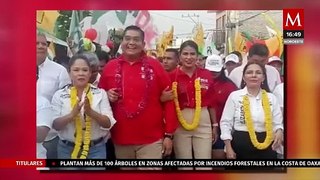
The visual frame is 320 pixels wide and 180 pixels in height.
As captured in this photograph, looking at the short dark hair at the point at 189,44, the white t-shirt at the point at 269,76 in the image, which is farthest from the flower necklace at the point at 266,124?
the short dark hair at the point at 189,44

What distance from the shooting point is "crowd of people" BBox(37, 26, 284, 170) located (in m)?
2.48

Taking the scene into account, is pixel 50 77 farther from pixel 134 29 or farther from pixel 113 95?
pixel 134 29

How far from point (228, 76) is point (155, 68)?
16.5 inches

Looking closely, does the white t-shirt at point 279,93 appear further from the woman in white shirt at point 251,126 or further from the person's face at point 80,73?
the person's face at point 80,73

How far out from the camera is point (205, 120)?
2.49m

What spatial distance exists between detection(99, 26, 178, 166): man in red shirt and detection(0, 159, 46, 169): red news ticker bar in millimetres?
446

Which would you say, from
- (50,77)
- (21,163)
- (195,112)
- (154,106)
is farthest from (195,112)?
(21,163)

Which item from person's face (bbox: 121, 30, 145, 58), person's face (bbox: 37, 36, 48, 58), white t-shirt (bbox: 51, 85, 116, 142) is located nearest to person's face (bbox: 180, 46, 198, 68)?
person's face (bbox: 121, 30, 145, 58)

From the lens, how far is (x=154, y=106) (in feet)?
8.14

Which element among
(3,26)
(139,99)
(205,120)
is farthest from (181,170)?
(3,26)

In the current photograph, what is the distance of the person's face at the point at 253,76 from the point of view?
2516 millimetres

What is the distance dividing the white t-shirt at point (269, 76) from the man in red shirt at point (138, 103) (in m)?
0.38

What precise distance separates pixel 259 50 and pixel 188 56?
408mm

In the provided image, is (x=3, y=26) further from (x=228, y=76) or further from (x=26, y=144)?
(x=228, y=76)
